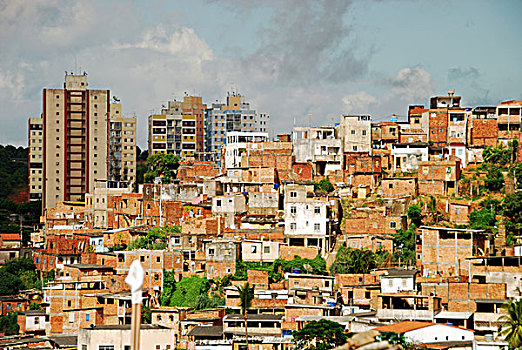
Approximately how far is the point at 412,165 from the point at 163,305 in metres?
20.7

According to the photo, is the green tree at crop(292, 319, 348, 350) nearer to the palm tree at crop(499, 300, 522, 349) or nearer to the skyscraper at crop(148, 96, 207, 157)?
the palm tree at crop(499, 300, 522, 349)

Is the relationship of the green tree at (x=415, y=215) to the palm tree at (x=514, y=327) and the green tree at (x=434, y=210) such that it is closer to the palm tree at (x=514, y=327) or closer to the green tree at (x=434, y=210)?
the green tree at (x=434, y=210)

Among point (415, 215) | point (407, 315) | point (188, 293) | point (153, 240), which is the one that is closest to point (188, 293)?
point (188, 293)

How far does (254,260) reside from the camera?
47.6m

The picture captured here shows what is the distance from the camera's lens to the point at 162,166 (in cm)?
6712

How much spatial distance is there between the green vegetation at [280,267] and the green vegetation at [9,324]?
488 inches

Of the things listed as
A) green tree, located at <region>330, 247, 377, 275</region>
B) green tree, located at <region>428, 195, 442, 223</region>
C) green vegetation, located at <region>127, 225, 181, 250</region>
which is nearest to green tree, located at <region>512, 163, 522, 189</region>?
green tree, located at <region>428, 195, 442, 223</region>

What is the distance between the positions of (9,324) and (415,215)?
23637mm

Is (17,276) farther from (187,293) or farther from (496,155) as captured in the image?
(496,155)

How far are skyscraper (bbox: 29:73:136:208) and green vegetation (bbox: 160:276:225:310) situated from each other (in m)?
36.4

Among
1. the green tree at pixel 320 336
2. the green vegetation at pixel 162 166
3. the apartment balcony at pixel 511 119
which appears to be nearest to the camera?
the green tree at pixel 320 336

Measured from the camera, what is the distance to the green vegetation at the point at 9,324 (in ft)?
155

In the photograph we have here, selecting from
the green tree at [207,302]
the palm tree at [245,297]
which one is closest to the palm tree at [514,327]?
the palm tree at [245,297]

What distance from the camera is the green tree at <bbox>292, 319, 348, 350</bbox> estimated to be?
115ft
